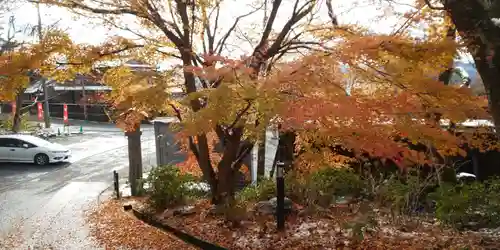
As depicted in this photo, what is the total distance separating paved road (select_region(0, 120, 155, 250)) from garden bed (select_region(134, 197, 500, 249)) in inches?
103

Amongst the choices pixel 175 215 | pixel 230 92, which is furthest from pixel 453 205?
pixel 175 215

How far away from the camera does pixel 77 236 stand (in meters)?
9.80

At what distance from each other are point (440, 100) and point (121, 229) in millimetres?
7323

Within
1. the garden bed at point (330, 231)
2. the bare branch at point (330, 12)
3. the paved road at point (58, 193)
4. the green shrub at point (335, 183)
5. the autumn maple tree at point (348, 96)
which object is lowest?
the paved road at point (58, 193)

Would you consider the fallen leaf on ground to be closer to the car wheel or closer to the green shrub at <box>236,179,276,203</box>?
the green shrub at <box>236,179,276,203</box>

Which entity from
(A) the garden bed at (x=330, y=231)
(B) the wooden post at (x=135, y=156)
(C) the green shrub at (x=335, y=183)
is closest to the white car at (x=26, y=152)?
(B) the wooden post at (x=135, y=156)

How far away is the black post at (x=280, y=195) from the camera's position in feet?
25.3

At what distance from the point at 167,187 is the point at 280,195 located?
391 cm

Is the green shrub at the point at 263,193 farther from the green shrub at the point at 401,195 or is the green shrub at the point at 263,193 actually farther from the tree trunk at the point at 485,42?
the tree trunk at the point at 485,42

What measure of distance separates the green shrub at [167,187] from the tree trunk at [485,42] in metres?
7.67

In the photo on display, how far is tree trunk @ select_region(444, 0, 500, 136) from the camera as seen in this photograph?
4566mm

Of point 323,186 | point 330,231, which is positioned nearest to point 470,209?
point 330,231

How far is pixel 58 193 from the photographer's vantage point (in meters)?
15.4

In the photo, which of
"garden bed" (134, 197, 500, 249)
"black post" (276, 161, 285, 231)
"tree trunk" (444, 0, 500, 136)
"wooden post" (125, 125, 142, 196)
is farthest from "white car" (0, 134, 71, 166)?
"tree trunk" (444, 0, 500, 136)
